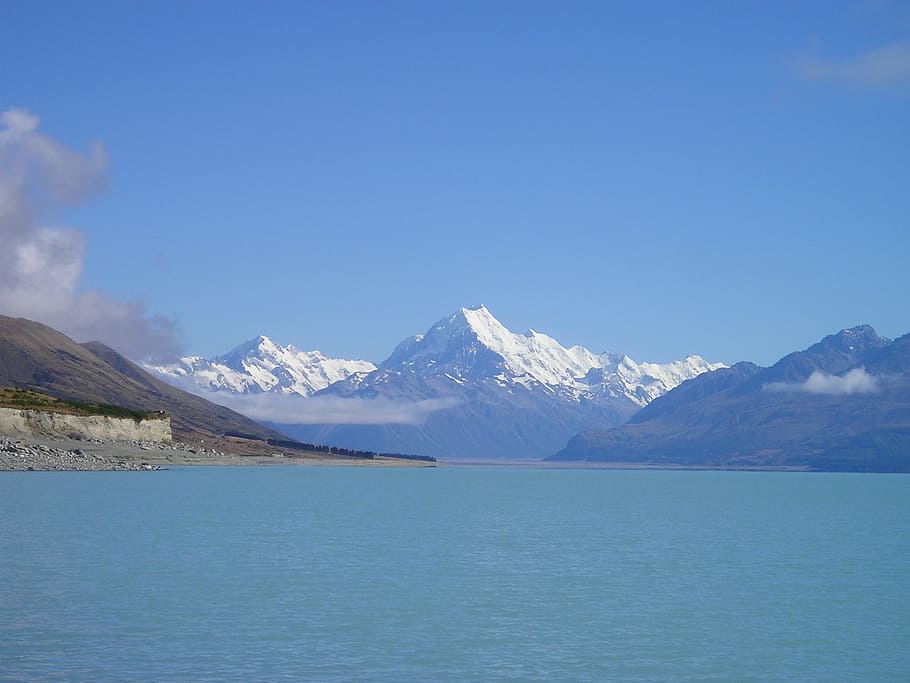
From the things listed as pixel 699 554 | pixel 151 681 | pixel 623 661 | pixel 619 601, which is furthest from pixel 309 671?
pixel 699 554

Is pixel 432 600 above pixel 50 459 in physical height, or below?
below

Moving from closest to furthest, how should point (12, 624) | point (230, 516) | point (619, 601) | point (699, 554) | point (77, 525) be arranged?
point (12, 624) → point (619, 601) → point (699, 554) → point (77, 525) → point (230, 516)

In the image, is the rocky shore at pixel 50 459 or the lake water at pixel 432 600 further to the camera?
the rocky shore at pixel 50 459

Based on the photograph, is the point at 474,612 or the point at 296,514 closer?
the point at 474,612

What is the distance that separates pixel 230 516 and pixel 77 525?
18.5m

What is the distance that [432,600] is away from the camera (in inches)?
1860

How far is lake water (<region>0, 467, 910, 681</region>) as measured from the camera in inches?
1364

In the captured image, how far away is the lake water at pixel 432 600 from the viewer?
34.7 meters

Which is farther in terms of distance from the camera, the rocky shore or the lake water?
the rocky shore

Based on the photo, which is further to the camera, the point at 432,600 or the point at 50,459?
the point at 50,459

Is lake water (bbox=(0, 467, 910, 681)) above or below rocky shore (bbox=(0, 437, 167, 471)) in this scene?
below

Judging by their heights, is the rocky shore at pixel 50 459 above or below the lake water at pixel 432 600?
above

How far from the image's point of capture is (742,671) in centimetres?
3500

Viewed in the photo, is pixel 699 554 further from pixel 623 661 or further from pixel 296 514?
pixel 296 514
